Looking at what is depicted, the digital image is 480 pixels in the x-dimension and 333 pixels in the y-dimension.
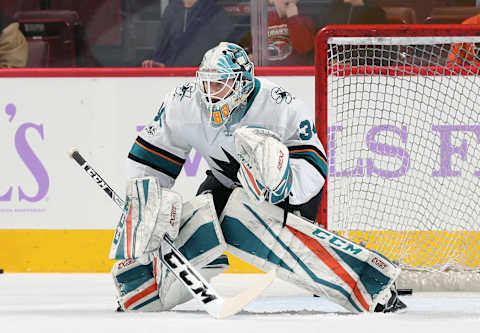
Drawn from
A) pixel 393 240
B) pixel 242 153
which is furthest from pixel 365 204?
pixel 242 153

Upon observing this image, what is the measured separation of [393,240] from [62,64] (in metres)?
1.67

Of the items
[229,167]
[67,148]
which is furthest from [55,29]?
[229,167]

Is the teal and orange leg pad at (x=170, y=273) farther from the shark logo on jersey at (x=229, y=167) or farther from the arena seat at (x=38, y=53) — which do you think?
the arena seat at (x=38, y=53)

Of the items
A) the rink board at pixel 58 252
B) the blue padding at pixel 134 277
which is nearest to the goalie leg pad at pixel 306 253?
the blue padding at pixel 134 277

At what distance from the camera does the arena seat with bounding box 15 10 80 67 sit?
425 centimetres

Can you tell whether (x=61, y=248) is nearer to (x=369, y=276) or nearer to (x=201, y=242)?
(x=201, y=242)

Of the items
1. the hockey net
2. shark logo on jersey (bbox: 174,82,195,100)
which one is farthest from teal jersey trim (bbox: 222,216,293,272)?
the hockey net

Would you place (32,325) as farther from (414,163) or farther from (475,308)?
(414,163)

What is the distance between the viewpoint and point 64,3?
14.2 feet

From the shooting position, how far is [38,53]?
4270 millimetres

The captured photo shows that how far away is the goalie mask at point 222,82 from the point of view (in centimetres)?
264

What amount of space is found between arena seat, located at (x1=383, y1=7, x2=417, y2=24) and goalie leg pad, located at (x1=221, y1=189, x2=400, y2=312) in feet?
5.16

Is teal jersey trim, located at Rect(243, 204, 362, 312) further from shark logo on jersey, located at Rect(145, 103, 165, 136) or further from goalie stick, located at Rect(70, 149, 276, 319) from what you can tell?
shark logo on jersey, located at Rect(145, 103, 165, 136)

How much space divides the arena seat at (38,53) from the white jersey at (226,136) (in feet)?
5.03
